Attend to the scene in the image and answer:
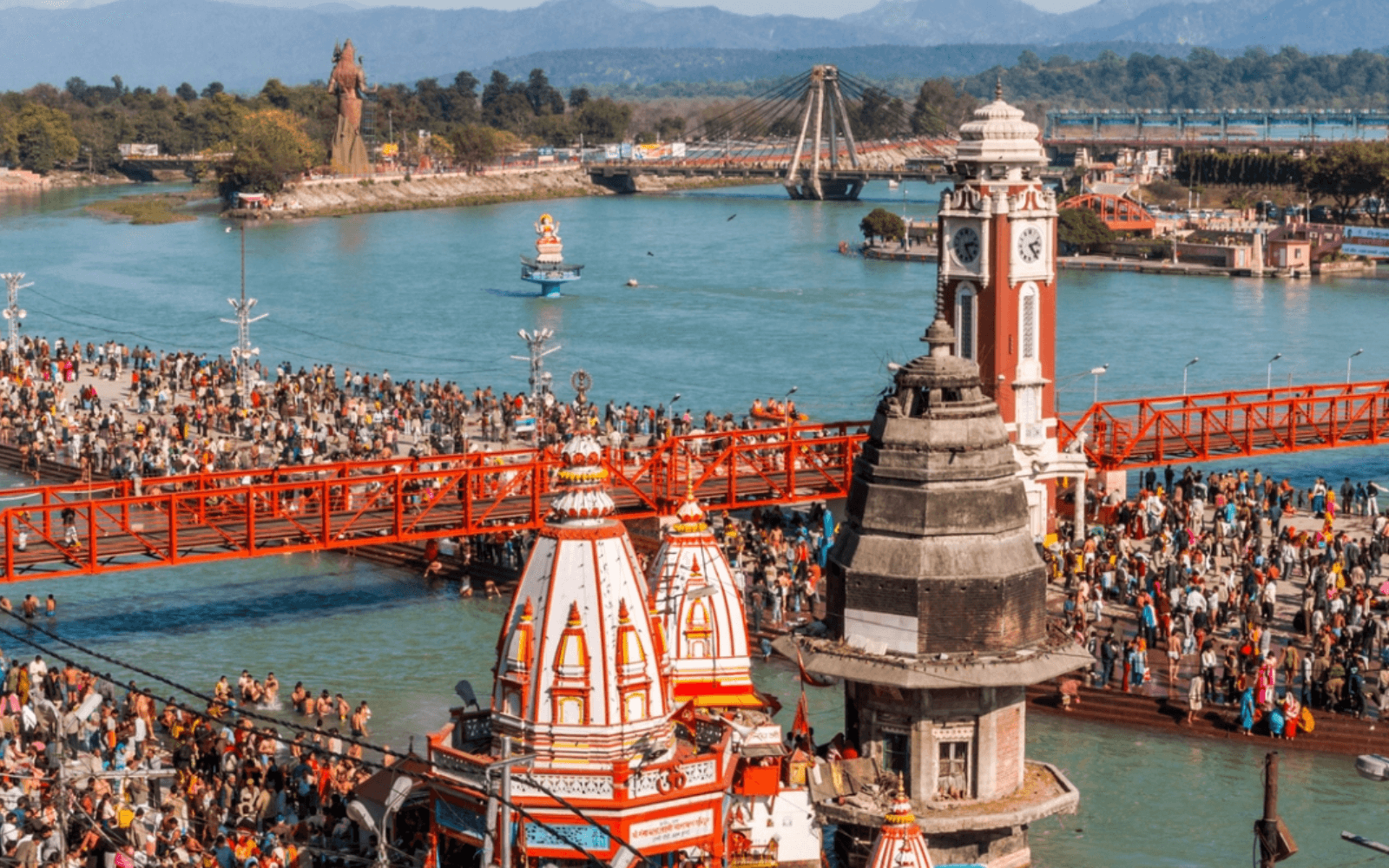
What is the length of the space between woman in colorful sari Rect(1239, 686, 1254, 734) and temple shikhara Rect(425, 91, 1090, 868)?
11031mm

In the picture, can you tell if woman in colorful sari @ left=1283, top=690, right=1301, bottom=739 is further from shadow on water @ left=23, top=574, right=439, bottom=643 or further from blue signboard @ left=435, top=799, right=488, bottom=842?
shadow on water @ left=23, top=574, right=439, bottom=643

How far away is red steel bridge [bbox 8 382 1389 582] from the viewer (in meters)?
33.1

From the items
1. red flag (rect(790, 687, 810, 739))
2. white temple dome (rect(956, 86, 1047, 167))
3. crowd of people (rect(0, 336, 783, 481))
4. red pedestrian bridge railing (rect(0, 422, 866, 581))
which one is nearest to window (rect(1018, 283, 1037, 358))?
white temple dome (rect(956, 86, 1047, 167))

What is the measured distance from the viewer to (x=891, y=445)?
19.4m

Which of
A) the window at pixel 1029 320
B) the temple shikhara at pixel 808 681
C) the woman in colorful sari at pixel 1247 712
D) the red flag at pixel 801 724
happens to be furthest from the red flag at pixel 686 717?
the window at pixel 1029 320

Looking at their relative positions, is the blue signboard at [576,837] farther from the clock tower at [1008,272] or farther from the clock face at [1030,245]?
the clock face at [1030,245]

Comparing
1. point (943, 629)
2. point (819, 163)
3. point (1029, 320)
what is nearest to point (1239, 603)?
point (1029, 320)

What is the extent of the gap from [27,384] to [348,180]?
342 feet

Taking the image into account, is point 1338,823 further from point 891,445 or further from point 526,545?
point 526,545

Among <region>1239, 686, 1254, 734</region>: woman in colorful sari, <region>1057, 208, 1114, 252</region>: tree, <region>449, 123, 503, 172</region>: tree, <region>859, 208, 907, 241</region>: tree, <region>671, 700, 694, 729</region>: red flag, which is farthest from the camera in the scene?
<region>449, 123, 503, 172</region>: tree

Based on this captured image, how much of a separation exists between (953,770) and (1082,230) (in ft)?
321

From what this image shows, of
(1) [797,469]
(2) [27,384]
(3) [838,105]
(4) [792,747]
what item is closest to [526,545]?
(1) [797,469]

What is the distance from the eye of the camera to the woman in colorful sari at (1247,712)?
30.1m

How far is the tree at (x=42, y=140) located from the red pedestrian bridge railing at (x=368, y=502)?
14737 centimetres
